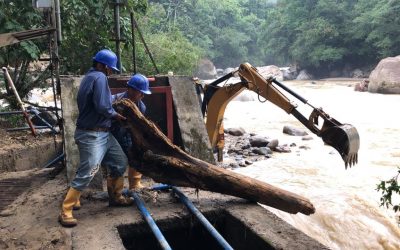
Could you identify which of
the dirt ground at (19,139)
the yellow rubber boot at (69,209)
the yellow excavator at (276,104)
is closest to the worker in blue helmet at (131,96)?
the yellow rubber boot at (69,209)

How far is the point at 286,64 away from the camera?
59844 millimetres

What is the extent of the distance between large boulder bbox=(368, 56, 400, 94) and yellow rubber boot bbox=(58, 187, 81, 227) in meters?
26.1

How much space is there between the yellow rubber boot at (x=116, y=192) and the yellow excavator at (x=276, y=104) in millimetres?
3234

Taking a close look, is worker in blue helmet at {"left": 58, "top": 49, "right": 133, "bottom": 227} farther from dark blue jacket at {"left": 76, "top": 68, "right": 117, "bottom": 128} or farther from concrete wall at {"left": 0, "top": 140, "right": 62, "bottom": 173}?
concrete wall at {"left": 0, "top": 140, "right": 62, "bottom": 173}

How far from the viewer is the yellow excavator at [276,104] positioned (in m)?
6.39

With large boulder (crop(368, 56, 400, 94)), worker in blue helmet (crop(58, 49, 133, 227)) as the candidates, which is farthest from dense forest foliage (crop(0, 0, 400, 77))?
large boulder (crop(368, 56, 400, 94))

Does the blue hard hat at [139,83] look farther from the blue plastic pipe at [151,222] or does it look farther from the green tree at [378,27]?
the green tree at [378,27]

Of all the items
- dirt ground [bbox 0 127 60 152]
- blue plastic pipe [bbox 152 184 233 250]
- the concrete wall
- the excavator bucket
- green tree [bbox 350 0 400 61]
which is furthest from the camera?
green tree [bbox 350 0 400 61]

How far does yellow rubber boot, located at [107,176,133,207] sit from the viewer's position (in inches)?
193

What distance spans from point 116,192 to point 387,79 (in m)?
25.8

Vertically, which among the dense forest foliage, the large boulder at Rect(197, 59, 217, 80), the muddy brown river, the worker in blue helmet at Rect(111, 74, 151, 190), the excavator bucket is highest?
the dense forest foliage

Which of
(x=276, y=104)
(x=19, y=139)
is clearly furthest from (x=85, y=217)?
(x=19, y=139)

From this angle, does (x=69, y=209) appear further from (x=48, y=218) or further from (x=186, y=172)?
(x=186, y=172)

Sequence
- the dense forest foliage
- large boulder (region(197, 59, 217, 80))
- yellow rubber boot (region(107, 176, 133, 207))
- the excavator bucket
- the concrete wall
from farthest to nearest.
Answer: large boulder (region(197, 59, 217, 80)) → the dense forest foliage → the concrete wall → the excavator bucket → yellow rubber boot (region(107, 176, 133, 207))
